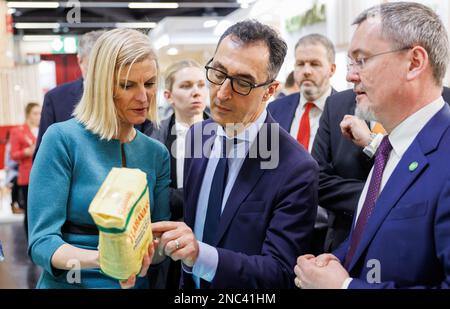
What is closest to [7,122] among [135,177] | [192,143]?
[192,143]

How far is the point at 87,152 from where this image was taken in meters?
1.06

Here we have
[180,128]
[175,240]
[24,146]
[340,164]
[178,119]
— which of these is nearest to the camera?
[175,240]

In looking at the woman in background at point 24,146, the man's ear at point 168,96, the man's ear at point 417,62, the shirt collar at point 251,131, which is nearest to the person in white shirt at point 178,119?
the man's ear at point 168,96

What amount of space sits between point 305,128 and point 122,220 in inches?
59.5

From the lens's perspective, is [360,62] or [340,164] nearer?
[360,62]

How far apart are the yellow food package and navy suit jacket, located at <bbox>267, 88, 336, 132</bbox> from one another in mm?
1419

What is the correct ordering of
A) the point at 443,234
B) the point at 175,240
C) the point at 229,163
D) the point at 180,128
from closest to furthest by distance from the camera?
the point at 443,234, the point at 175,240, the point at 229,163, the point at 180,128

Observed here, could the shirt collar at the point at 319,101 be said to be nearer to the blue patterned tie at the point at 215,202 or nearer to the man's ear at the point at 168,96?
the man's ear at the point at 168,96

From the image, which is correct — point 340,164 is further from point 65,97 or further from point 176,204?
point 65,97

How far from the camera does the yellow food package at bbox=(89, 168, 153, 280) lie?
0.74m

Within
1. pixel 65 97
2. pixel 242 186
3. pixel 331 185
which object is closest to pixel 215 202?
pixel 242 186

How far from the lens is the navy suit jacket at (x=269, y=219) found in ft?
3.53

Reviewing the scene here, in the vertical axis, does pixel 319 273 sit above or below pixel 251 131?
below
